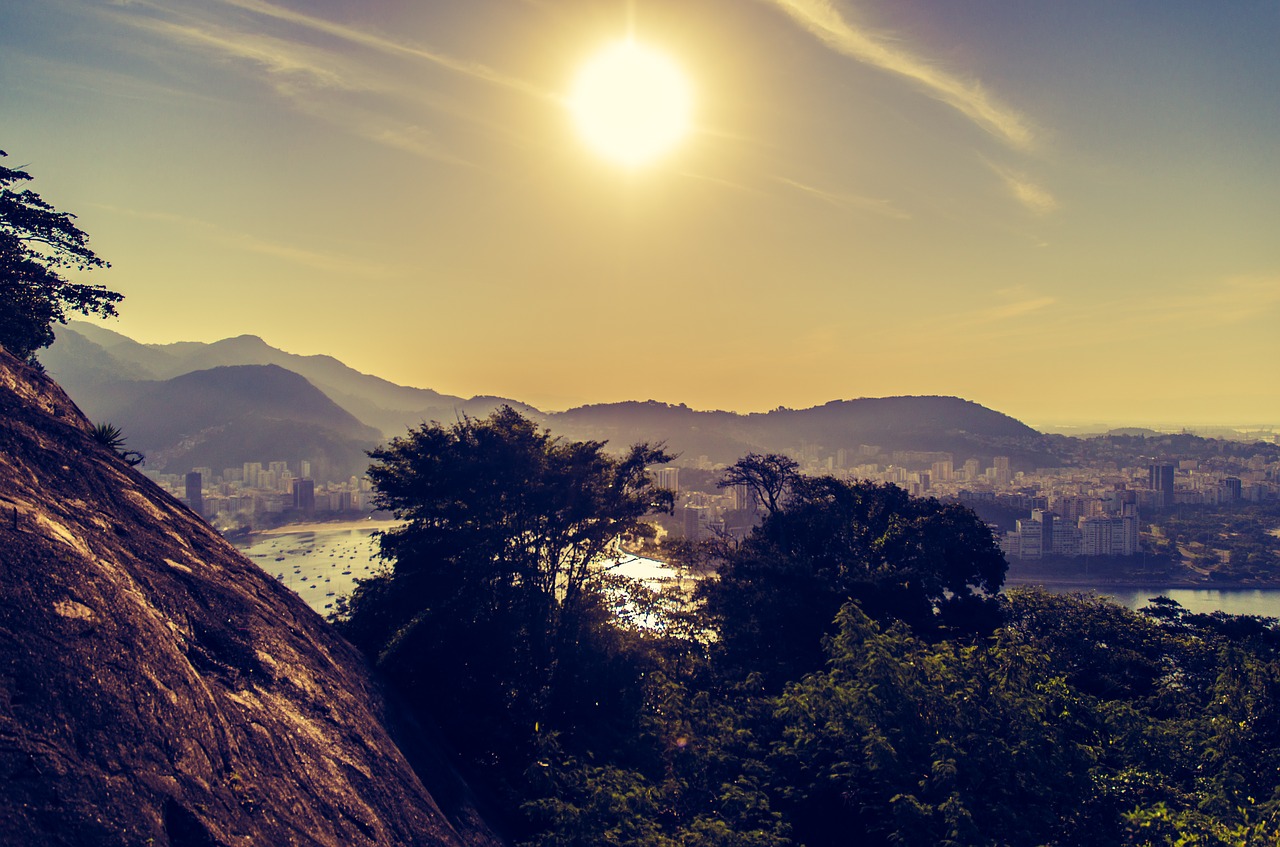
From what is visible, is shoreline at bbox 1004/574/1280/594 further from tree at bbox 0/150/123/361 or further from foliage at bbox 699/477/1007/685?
tree at bbox 0/150/123/361

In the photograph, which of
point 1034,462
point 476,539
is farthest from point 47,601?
point 1034,462

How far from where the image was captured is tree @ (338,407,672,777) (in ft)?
31.3

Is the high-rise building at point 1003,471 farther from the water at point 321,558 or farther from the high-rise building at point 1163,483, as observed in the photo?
the water at point 321,558

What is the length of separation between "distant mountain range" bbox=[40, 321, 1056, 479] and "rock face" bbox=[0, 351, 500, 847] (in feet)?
176

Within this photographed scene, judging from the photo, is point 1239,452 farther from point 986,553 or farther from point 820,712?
point 820,712

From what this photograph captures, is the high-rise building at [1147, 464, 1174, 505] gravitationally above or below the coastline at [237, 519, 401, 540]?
above

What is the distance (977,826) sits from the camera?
19.5 ft

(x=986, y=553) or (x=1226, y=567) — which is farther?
(x=1226, y=567)

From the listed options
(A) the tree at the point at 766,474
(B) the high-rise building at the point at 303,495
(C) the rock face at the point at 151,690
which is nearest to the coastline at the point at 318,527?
(B) the high-rise building at the point at 303,495

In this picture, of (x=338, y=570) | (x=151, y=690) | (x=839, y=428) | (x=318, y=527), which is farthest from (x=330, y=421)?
(x=151, y=690)

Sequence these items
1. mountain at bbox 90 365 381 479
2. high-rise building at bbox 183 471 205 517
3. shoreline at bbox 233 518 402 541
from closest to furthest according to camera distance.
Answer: high-rise building at bbox 183 471 205 517 < shoreline at bbox 233 518 402 541 < mountain at bbox 90 365 381 479

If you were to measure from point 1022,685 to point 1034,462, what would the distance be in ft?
528

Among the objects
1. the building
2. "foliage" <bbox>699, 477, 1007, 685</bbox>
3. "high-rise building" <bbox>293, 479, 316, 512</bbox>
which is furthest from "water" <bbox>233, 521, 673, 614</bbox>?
the building

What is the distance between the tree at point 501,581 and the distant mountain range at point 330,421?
46.5 m
